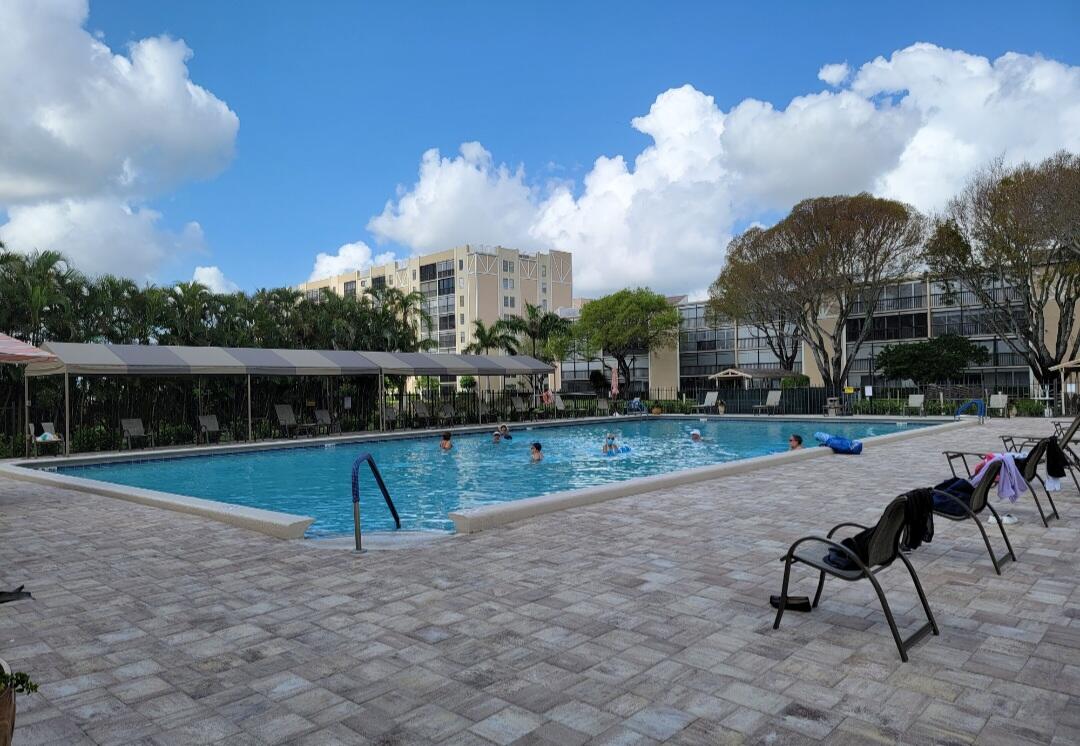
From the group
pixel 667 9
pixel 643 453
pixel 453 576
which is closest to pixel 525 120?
pixel 667 9

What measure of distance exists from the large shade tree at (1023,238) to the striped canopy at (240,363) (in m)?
19.6

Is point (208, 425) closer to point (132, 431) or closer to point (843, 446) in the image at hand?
point (132, 431)

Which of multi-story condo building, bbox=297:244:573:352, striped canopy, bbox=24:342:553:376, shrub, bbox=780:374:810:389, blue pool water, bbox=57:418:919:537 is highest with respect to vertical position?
multi-story condo building, bbox=297:244:573:352

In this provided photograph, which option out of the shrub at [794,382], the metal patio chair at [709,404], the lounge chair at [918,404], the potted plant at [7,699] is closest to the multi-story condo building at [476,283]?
the shrub at [794,382]

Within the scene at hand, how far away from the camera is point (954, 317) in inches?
1809

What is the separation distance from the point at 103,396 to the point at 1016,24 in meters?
21.1

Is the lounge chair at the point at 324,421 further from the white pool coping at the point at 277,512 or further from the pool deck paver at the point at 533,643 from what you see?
the pool deck paver at the point at 533,643

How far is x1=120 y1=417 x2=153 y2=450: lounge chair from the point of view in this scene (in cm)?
1741

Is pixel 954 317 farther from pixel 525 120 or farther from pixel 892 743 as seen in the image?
pixel 892 743

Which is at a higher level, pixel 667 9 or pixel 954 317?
pixel 667 9

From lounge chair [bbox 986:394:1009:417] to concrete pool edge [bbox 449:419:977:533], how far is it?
18566 millimetres

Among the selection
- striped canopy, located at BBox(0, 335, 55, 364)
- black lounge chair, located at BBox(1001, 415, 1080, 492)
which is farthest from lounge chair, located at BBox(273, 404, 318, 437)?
black lounge chair, located at BBox(1001, 415, 1080, 492)

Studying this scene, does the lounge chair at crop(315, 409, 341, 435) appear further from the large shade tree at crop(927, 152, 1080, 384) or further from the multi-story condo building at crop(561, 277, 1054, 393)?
the large shade tree at crop(927, 152, 1080, 384)

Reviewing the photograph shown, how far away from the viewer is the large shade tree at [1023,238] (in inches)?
1015
